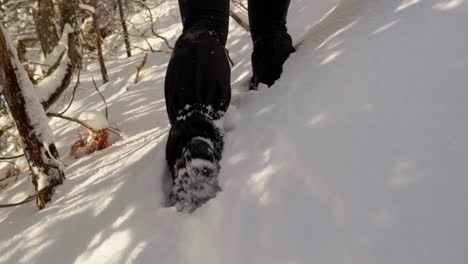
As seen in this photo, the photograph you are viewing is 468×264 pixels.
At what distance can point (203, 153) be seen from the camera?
95 cm

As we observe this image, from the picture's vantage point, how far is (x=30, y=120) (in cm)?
222

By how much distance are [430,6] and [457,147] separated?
1.64 feet

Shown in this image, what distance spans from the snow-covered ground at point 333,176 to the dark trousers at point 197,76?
3.4 inches

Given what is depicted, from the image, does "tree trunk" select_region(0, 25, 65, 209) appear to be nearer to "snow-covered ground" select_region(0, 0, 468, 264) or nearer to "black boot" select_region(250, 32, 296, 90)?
"snow-covered ground" select_region(0, 0, 468, 264)

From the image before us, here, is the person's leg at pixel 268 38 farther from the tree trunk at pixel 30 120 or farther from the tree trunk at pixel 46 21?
the tree trunk at pixel 46 21

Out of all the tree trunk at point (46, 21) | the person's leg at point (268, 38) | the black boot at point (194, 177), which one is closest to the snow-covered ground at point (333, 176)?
the black boot at point (194, 177)

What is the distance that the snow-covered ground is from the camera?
63cm

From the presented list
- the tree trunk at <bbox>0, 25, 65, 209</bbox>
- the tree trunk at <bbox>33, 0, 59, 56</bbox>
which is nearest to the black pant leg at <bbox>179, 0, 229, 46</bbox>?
the tree trunk at <bbox>0, 25, 65, 209</bbox>

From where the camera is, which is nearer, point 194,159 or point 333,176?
point 333,176

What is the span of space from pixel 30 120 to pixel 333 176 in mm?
1972

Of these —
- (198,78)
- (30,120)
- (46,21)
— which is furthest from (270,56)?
(46,21)

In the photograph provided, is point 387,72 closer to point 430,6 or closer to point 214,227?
point 430,6

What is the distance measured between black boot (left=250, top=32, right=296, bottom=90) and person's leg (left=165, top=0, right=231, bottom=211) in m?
0.22

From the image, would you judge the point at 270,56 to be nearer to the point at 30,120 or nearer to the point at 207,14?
the point at 207,14
